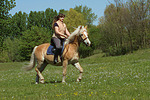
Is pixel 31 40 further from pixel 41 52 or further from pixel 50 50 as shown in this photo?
pixel 50 50

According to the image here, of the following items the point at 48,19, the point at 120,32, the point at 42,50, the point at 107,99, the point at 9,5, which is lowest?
the point at 107,99

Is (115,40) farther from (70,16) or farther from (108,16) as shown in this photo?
(70,16)

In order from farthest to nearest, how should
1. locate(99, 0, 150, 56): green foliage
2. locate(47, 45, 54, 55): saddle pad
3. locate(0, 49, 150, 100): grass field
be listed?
locate(99, 0, 150, 56): green foliage < locate(47, 45, 54, 55): saddle pad < locate(0, 49, 150, 100): grass field

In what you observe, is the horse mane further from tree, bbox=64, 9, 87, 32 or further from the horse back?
tree, bbox=64, 9, 87, 32

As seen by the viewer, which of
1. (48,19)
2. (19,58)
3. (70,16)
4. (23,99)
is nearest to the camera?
(23,99)

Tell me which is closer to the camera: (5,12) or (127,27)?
(5,12)

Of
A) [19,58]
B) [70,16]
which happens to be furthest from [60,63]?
[19,58]

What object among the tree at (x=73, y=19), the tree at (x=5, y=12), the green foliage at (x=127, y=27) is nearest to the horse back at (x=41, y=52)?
the tree at (x=5, y=12)

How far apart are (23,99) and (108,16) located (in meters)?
45.8

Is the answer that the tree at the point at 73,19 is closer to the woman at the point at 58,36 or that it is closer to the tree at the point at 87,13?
the tree at the point at 87,13

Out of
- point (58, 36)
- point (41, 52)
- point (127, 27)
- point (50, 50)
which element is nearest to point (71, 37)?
point (58, 36)

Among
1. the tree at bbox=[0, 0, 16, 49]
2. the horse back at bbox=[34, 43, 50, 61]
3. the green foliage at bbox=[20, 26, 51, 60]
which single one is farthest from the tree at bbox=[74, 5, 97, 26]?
the horse back at bbox=[34, 43, 50, 61]

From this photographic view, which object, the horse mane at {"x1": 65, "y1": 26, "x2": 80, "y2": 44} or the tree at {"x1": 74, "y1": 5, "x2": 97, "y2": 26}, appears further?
the tree at {"x1": 74, "y1": 5, "x2": 97, "y2": 26}

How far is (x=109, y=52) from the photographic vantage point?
51.1 m
